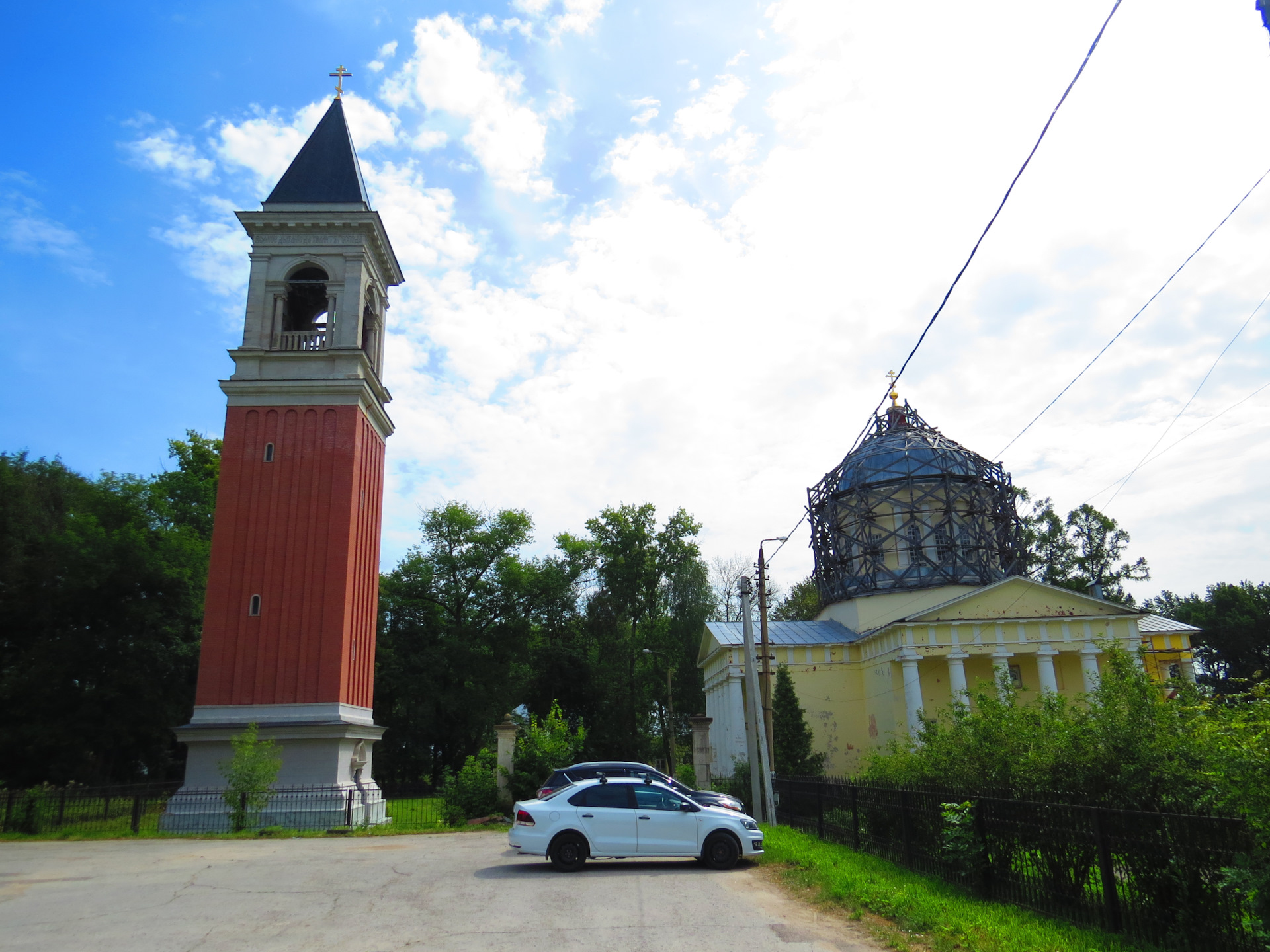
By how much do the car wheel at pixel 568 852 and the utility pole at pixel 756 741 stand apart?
808 cm

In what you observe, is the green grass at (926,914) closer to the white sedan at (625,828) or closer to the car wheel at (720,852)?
the car wheel at (720,852)

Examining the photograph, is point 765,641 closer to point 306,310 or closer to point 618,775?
point 618,775

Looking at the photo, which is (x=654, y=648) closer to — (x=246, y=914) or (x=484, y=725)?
(x=484, y=725)

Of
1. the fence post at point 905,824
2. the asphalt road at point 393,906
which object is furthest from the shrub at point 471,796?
the fence post at point 905,824

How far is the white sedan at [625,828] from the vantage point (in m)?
13.7

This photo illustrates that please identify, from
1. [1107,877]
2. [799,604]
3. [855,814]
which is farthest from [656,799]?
[799,604]

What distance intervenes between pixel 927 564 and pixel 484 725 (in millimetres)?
25605

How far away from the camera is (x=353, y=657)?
89.0 ft

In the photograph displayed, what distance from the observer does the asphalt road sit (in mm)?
8695

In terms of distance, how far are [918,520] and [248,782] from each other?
100ft

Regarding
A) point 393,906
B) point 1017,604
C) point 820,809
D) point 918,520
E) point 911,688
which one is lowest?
point 393,906

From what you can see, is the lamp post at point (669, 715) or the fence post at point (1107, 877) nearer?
the fence post at point (1107, 877)

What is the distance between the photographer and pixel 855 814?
49.8 feet

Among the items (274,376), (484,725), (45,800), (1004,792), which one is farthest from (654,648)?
(1004,792)
